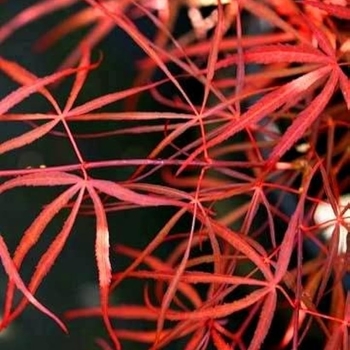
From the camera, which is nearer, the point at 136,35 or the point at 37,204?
the point at 136,35

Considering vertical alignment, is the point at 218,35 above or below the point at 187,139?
above

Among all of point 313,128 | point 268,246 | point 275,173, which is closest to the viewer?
point 313,128

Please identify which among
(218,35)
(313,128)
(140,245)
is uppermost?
(218,35)

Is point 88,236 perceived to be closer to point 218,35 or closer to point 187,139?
point 187,139

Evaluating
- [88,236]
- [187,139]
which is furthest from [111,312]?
[187,139]

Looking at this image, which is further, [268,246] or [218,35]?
[268,246]

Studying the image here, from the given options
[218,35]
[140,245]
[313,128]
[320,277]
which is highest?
[218,35]

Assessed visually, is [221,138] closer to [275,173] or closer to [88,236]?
[275,173]

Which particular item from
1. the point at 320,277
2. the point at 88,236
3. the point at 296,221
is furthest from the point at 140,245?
the point at 296,221

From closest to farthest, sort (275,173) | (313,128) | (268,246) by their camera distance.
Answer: (313,128)
(275,173)
(268,246)
